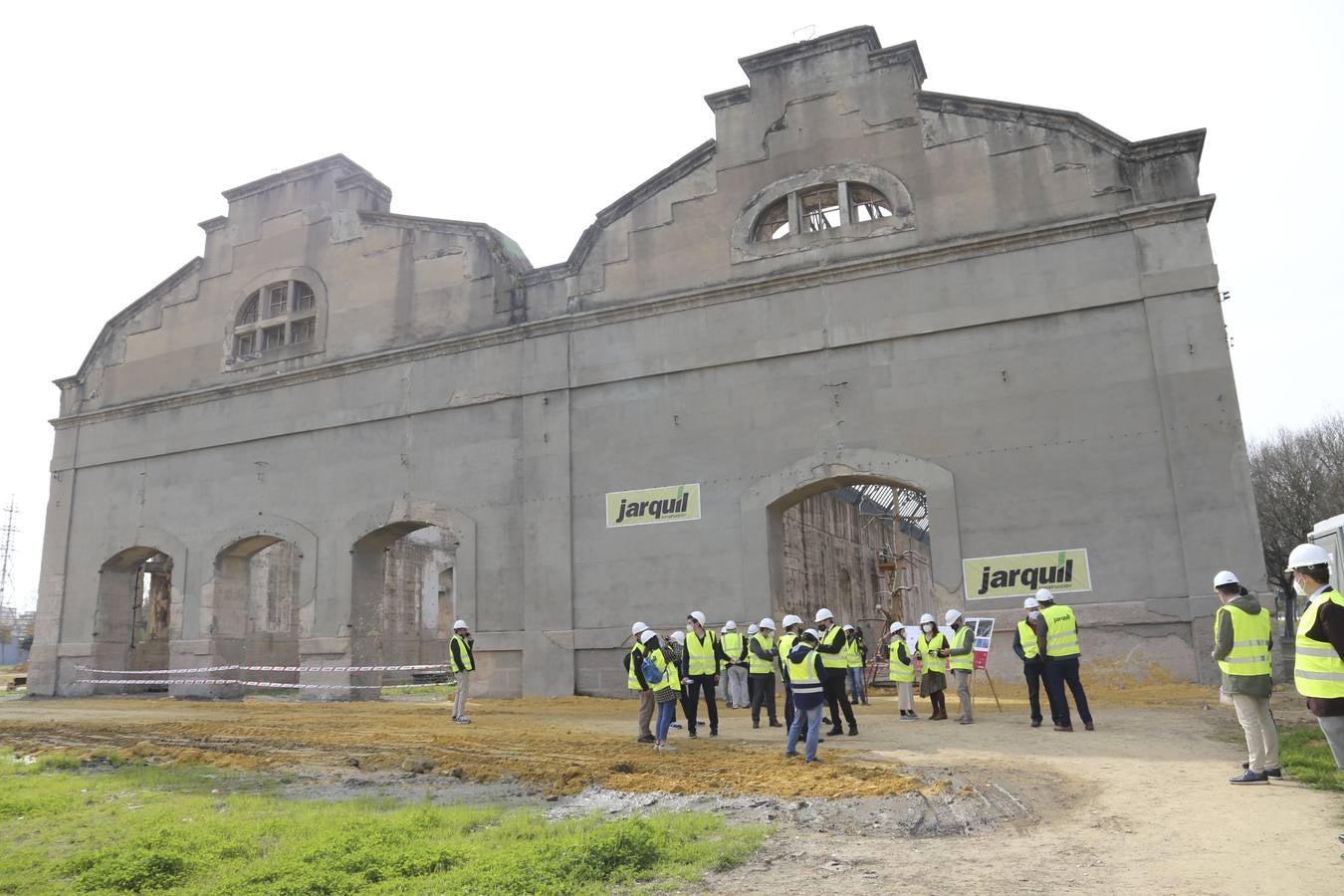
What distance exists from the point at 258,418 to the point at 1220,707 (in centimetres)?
2224

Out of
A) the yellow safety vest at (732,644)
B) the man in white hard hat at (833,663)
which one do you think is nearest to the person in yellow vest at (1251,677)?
the man in white hard hat at (833,663)

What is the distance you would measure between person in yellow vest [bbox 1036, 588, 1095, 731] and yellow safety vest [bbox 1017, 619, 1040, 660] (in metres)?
0.12

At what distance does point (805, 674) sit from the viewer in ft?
34.7

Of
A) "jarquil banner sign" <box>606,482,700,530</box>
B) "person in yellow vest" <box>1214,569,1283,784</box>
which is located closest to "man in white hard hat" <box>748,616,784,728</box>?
"jarquil banner sign" <box>606,482,700,530</box>

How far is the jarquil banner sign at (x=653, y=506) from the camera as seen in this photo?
20.2 m

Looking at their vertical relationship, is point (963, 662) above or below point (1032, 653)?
below

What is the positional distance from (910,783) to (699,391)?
40.7 feet

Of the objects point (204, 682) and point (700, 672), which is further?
point (204, 682)

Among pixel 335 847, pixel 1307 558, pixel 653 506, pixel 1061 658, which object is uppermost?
pixel 653 506

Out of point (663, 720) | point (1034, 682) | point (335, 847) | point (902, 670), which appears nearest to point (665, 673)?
point (663, 720)

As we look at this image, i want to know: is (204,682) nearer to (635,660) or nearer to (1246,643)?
(635,660)

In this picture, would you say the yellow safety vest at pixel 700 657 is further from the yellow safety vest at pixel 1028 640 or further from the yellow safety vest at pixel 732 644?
the yellow safety vest at pixel 1028 640

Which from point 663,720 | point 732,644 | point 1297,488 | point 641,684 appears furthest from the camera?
point 1297,488

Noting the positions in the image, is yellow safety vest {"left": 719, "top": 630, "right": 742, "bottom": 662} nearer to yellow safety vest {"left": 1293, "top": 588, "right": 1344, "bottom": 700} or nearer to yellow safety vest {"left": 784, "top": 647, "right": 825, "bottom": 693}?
yellow safety vest {"left": 784, "top": 647, "right": 825, "bottom": 693}
